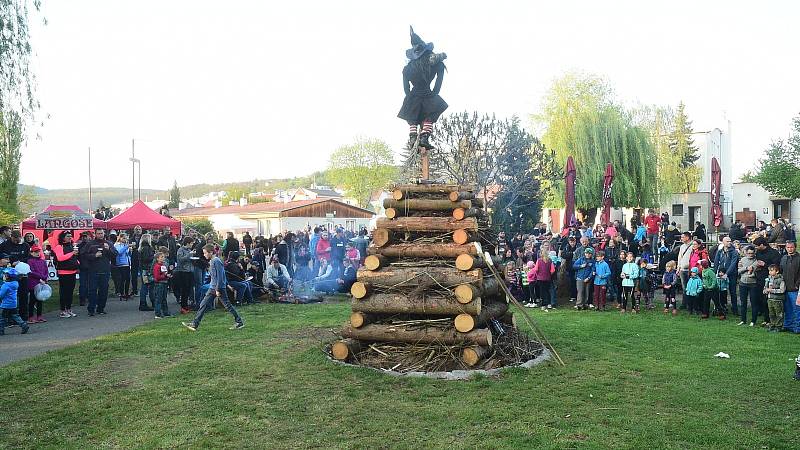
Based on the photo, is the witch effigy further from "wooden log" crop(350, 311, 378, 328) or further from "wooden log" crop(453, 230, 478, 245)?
"wooden log" crop(350, 311, 378, 328)

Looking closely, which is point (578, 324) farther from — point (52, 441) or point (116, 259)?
point (116, 259)

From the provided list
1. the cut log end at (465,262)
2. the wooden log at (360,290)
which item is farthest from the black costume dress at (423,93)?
the wooden log at (360,290)

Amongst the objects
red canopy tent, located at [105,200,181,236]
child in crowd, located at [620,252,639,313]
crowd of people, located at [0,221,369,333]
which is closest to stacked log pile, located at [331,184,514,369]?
crowd of people, located at [0,221,369,333]

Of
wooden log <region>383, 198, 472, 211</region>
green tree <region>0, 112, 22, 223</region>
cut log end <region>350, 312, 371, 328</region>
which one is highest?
green tree <region>0, 112, 22, 223</region>

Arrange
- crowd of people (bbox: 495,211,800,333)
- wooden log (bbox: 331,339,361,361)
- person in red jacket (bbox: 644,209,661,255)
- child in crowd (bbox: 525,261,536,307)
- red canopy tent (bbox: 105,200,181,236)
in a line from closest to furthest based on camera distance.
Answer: wooden log (bbox: 331,339,361,361) < crowd of people (bbox: 495,211,800,333) < child in crowd (bbox: 525,261,536,307) < person in red jacket (bbox: 644,209,661,255) < red canopy tent (bbox: 105,200,181,236)

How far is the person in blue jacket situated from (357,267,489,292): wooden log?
7.33 meters

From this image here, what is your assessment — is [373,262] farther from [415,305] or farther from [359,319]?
[415,305]

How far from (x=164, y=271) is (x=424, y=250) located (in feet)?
24.8

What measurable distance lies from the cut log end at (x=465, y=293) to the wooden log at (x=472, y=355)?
691 millimetres

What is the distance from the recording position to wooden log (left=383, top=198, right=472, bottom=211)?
429 inches

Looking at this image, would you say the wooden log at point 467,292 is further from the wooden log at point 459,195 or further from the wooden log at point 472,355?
the wooden log at point 459,195

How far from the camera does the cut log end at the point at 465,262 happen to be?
10016 mm

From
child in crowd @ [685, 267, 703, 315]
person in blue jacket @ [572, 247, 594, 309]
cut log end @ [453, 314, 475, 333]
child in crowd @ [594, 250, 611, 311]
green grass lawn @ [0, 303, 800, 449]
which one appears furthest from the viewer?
person in blue jacket @ [572, 247, 594, 309]

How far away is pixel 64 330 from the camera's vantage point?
13.4m
